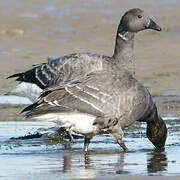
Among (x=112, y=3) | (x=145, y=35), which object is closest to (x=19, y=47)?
(x=145, y=35)

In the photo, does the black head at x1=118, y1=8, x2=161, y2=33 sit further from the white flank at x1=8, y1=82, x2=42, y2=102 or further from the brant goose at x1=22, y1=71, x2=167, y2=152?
the brant goose at x1=22, y1=71, x2=167, y2=152

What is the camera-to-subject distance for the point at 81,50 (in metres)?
16.2

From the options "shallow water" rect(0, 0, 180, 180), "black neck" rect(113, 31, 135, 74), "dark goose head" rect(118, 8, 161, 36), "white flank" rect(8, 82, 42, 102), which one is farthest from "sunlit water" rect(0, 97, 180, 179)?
"dark goose head" rect(118, 8, 161, 36)

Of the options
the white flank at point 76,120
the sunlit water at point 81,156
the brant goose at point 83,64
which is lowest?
the sunlit water at point 81,156

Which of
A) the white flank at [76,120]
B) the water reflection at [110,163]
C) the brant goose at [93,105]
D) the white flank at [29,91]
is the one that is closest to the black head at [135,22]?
the white flank at [29,91]

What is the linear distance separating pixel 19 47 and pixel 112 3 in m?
4.67

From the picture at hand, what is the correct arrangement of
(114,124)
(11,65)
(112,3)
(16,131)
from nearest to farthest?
(114,124), (16,131), (11,65), (112,3)

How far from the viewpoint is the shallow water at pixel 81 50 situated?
7.73 m

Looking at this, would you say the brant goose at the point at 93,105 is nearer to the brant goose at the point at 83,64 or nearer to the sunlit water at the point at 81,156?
the sunlit water at the point at 81,156

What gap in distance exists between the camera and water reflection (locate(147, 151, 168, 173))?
7.55 meters

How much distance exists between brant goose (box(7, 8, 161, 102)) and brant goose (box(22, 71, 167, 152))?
1.59m

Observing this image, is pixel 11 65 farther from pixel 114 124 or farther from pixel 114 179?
pixel 114 179

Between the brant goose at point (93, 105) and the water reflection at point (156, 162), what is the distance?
398mm

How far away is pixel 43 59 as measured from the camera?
1558 centimetres
